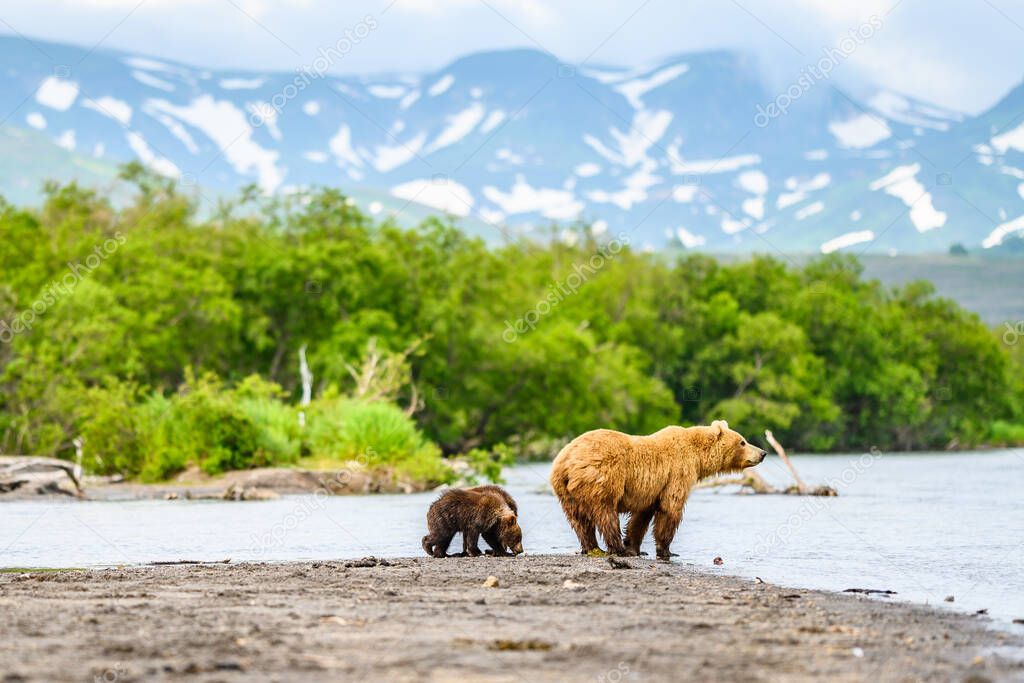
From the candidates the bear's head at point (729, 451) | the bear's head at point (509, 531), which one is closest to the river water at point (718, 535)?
the bear's head at point (729, 451)

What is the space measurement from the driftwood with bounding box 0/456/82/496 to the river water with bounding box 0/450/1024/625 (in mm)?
2661

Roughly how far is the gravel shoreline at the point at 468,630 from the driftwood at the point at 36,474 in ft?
61.3

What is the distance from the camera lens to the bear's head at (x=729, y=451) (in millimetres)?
16906

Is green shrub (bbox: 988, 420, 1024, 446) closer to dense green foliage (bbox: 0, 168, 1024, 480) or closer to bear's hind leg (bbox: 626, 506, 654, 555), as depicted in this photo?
dense green foliage (bbox: 0, 168, 1024, 480)

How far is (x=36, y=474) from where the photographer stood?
32.8 m

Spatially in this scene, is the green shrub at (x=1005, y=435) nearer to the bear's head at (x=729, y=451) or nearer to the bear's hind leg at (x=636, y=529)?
the bear's head at (x=729, y=451)

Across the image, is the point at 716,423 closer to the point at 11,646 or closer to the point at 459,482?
the point at 11,646

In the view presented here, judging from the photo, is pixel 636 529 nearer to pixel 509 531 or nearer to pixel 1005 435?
pixel 509 531

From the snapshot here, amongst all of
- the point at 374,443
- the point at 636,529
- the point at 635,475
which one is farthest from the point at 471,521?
the point at 374,443

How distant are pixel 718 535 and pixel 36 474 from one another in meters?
18.1

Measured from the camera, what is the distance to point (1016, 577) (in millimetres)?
→ 16078

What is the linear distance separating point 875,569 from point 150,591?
8919 millimetres

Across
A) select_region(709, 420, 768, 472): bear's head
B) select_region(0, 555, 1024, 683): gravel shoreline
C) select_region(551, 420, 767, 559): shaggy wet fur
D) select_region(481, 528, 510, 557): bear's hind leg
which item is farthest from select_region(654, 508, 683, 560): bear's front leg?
select_region(0, 555, 1024, 683): gravel shoreline

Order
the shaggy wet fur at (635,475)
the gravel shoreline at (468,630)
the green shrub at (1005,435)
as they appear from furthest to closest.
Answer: the green shrub at (1005,435) < the shaggy wet fur at (635,475) < the gravel shoreline at (468,630)
